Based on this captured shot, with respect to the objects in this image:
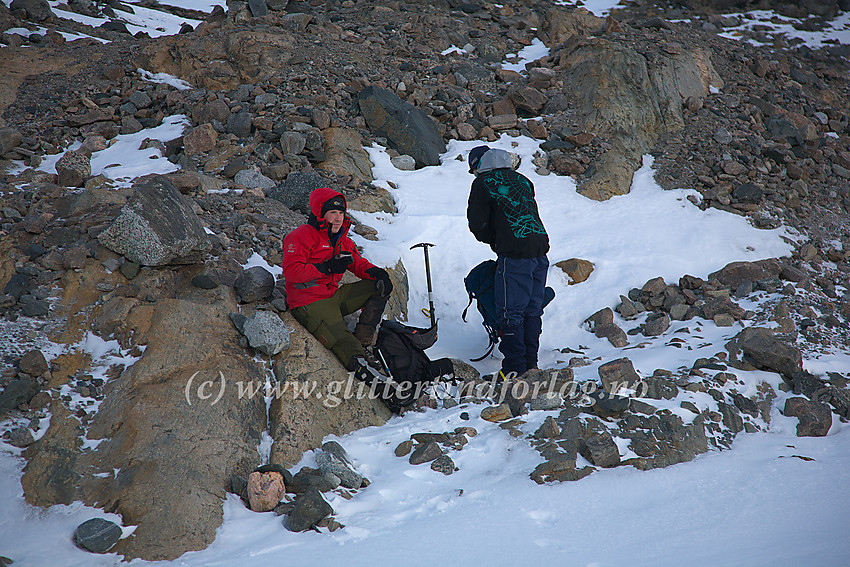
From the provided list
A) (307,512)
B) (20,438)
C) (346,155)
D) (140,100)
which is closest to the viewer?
(307,512)

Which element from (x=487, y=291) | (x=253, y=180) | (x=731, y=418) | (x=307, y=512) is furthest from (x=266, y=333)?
(x=731, y=418)

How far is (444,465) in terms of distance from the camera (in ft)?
12.4

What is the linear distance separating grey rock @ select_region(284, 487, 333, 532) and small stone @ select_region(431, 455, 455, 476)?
32.2 inches

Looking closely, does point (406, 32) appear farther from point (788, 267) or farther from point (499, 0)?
point (788, 267)

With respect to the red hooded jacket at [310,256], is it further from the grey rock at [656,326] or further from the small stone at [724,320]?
the small stone at [724,320]

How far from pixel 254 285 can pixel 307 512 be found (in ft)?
7.57

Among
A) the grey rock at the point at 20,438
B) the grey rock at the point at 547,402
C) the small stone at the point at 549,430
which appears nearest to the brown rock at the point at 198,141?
the grey rock at the point at 20,438

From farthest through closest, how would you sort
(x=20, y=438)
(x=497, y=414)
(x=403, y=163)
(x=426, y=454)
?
(x=403, y=163)
(x=497, y=414)
(x=426, y=454)
(x=20, y=438)

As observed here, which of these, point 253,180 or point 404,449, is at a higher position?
point 253,180

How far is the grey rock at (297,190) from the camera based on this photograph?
22.2 feet

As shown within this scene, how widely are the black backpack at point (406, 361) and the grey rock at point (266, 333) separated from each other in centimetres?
91

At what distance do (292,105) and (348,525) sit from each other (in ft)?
23.5

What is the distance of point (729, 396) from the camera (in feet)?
14.5

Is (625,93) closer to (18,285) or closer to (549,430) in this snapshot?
(549,430)
